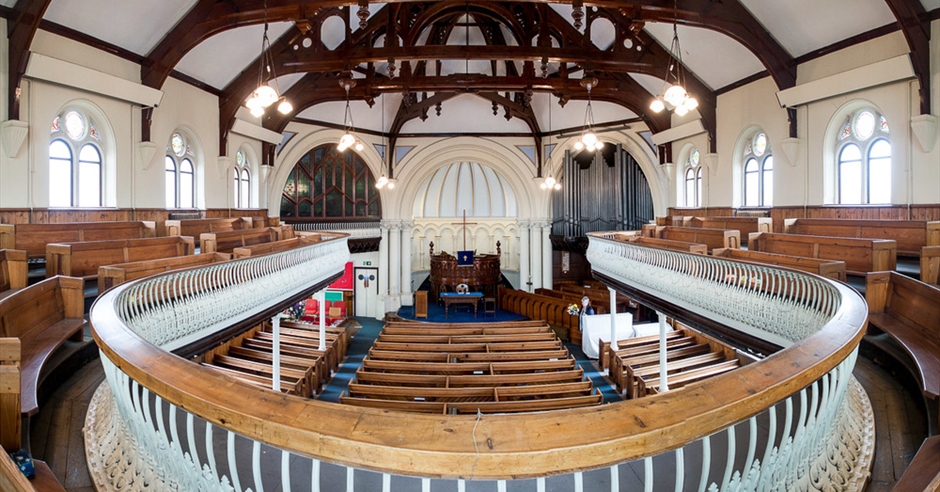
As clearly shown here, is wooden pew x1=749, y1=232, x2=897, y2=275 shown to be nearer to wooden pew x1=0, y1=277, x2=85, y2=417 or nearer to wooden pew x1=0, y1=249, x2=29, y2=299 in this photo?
wooden pew x1=0, y1=277, x2=85, y2=417

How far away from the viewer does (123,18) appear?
9328 millimetres

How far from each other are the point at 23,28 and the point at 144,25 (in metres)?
2.17

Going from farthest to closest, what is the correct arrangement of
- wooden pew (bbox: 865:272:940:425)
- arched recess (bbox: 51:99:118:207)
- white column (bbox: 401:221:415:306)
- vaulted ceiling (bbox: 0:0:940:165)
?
white column (bbox: 401:221:415:306) < arched recess (bbox: 51:99:118:207) < vaulted ceiling (bbox: 0:0:940:165) < wooden pew (bbox: 865:272:940:425)

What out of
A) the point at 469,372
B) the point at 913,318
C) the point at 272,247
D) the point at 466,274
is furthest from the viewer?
the point at 466,274

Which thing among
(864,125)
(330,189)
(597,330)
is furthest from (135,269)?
(330,189)

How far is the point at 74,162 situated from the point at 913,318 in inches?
525

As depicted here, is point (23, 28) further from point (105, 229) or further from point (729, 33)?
point (729, 33)

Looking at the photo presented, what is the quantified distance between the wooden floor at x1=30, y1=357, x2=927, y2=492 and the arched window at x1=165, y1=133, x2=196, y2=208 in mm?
9196

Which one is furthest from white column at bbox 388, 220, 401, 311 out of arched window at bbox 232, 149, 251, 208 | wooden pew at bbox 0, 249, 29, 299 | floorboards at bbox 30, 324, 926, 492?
floorboards at bbox 30, 324, 926, 492

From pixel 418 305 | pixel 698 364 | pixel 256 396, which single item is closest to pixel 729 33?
pixel 698 364

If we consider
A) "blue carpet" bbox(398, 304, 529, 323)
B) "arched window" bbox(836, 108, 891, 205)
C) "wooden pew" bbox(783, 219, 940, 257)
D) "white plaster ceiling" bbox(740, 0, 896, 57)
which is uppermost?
"white plaster ceiling" bbox(740, 0, 896, 57)

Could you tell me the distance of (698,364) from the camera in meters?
10.8

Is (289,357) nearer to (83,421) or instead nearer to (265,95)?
(265,95)

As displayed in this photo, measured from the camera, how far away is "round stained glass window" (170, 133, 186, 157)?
11.9 meters
